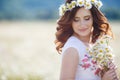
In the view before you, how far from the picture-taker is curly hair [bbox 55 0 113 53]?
6.42 meters

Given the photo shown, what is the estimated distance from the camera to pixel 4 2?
7069 cm

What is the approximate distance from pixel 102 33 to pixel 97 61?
0.49 metres

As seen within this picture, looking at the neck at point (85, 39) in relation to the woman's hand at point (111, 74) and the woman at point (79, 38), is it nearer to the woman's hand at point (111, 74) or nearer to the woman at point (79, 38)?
the woman at point (79, 38)

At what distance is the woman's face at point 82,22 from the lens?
20.9 feet

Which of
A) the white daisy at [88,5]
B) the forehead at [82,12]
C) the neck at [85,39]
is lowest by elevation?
the neck at [85,39]

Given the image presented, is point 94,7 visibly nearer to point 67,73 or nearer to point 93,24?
point 93,24

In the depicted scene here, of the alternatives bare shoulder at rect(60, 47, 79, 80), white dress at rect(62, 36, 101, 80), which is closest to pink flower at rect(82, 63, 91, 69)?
white dress at rect(62, 36, 101, 80)

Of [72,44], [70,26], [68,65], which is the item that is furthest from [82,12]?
[68,65]

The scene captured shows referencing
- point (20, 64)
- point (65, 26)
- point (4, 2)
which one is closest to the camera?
point (65, 26)

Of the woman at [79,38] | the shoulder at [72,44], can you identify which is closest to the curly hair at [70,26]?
the woman at [79,38]

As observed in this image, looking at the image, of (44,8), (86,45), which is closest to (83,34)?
(86,45)

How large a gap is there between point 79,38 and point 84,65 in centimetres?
33

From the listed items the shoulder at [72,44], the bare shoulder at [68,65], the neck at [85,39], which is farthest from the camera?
the neck at [85,39]

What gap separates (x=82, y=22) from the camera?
6.36 metres
